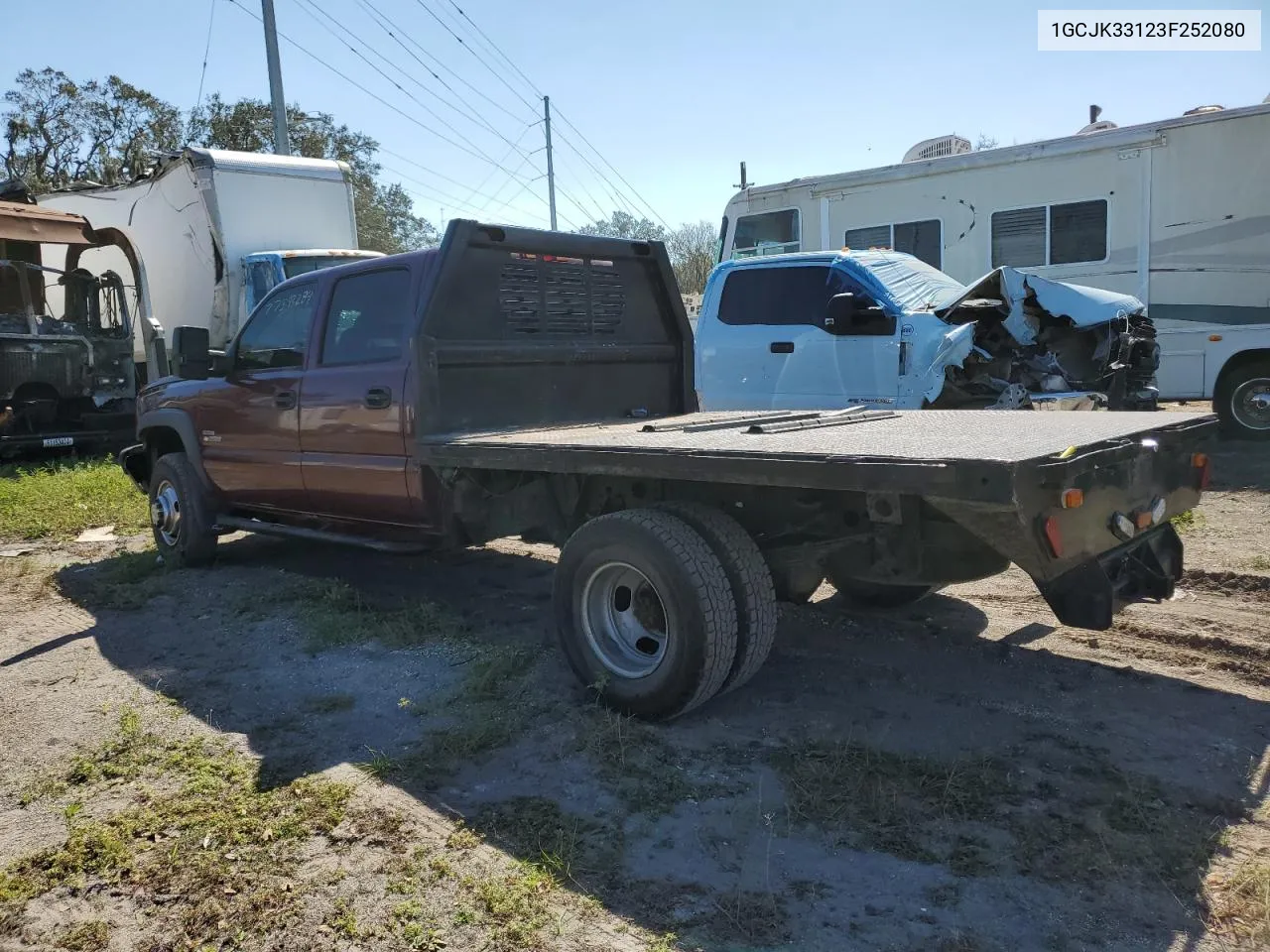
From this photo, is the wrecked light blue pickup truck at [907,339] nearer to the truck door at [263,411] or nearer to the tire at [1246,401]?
the tire at [1246,401]

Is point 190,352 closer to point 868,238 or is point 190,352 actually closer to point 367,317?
point 367,317

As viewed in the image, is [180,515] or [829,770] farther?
[180,515]

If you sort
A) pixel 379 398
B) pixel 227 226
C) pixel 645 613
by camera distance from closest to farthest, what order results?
pixel 645 613 < pixel 379 398 < pixel 227 226

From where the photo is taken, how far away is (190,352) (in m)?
5.93

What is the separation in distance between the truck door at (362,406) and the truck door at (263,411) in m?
0.19

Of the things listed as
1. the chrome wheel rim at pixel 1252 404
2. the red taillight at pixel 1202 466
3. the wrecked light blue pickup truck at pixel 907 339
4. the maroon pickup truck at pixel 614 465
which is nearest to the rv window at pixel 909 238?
the wrecked light blue pickup truck at pixel 907 339

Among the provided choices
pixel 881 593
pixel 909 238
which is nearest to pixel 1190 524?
pixel 881 593

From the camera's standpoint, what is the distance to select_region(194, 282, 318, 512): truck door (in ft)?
18.5

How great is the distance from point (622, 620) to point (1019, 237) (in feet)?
27.7

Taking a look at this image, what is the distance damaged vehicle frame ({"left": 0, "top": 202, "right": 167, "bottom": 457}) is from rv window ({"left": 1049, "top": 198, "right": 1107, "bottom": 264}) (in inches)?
395

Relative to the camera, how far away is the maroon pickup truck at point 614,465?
324cm

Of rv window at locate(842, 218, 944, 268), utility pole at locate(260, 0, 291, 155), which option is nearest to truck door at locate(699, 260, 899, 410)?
rv window at locate(842, 218, 944, 268)

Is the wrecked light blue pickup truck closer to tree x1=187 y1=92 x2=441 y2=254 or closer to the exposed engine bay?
the exposed engine bay

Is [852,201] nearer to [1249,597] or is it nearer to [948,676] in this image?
[1249,597]
